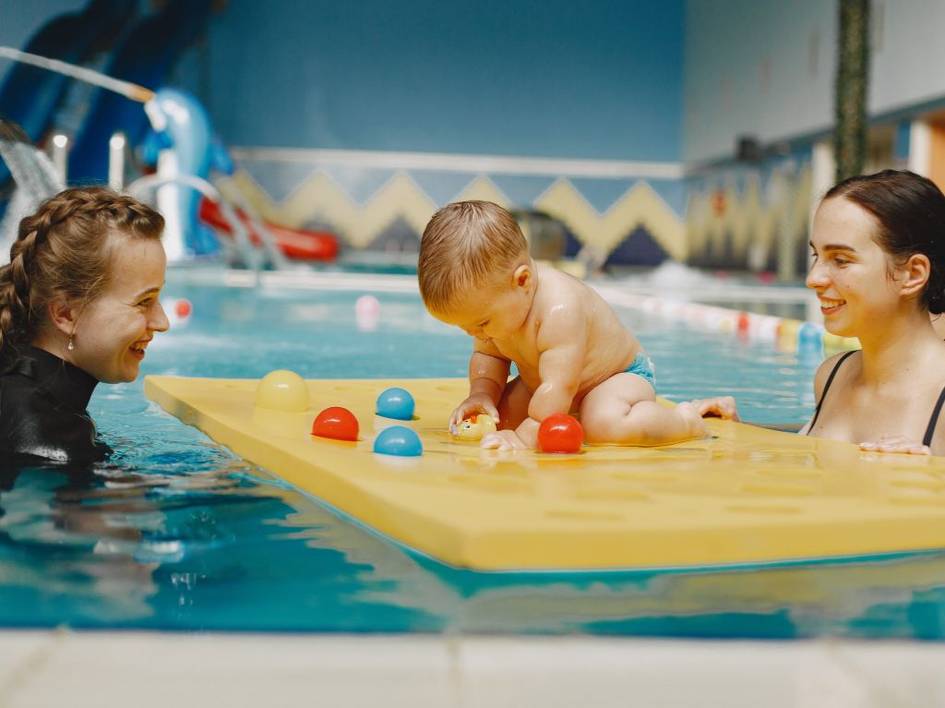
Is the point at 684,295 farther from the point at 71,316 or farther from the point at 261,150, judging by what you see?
the point at 71,316

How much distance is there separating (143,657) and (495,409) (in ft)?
5.28

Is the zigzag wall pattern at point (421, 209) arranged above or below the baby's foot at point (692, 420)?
above

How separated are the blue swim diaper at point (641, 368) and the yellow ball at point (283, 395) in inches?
32.1

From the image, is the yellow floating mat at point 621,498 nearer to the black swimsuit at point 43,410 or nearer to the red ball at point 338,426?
the red ball at point 338,426

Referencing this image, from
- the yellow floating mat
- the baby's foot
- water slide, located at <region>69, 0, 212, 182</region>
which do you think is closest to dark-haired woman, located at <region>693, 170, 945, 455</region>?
the yellow floating mat

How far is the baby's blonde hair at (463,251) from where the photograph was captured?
7.79 ft

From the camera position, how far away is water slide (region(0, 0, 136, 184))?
1253 cm

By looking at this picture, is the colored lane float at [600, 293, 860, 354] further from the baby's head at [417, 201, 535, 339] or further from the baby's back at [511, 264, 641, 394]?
the baby's head at [417, 201, 535, 339]

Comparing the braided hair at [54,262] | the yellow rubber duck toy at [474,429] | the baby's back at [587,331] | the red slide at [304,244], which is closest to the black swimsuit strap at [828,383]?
the baby's back at [587,331]

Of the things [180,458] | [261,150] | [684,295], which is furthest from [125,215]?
[261,150]

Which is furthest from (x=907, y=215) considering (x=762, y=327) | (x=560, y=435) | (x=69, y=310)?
(x=762, y=327)

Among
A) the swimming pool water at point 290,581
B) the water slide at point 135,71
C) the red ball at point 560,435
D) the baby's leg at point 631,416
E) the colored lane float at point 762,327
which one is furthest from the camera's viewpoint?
the water slide at point 135,71

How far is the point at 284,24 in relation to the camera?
1664cm

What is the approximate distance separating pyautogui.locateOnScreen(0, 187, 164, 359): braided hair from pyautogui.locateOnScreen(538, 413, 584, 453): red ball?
3.05ft
